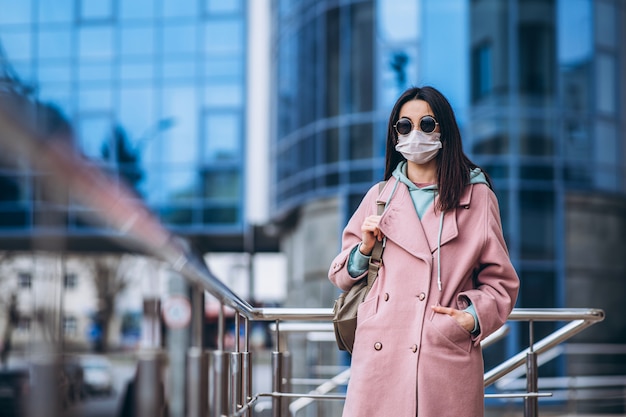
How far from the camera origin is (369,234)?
2971 millimetres

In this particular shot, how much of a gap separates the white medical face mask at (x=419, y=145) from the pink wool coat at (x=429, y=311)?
13cm

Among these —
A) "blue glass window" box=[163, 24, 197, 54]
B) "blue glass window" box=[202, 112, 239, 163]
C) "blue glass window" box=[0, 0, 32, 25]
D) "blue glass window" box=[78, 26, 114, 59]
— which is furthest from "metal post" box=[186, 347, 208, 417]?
"blue glass window" box=[0, 0, 32, 25]

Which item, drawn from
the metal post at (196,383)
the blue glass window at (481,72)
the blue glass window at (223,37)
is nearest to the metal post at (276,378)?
the metal post at (196,383)

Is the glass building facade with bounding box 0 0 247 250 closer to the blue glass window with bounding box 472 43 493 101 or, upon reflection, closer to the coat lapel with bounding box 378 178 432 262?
the blue glass window with bounding box 472 43 493 101

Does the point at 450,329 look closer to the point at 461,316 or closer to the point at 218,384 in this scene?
the point at 461,316

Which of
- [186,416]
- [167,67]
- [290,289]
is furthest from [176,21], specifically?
[186,416]

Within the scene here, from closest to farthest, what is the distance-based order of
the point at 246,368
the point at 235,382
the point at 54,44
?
the point at 235,382, the point at 246,368, the point at 54,44

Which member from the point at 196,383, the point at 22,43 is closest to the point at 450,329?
the point at 196,383

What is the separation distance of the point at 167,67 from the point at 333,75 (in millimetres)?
Result: 9919

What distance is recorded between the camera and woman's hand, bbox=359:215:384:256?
2957mm

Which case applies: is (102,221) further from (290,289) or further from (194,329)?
(290,289)

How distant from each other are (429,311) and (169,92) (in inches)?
974

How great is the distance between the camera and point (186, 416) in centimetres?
334

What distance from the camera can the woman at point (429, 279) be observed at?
2.83 meters
